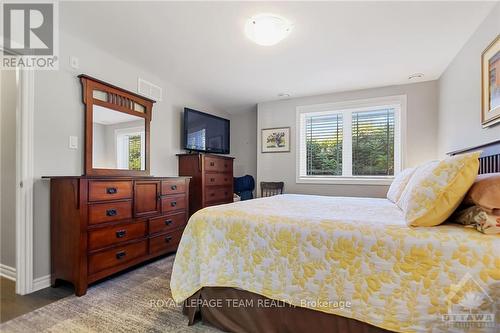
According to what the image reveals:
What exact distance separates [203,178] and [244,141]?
66.5 inches

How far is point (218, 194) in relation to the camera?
404 cm

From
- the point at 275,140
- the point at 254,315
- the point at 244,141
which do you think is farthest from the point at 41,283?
the point at 244,141

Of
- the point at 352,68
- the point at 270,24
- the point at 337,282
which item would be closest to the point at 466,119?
the point at 352,68

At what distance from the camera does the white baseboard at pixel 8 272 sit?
89.1 inches

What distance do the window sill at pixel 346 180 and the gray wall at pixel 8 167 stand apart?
12.0 feet

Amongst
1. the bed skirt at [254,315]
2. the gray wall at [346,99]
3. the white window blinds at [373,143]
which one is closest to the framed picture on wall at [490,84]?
the gray wall at [346,99]

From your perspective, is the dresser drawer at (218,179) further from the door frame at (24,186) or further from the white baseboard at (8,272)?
the white baseboard at (8,272)

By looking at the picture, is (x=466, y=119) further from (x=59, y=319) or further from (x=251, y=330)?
(x=59, y=319)

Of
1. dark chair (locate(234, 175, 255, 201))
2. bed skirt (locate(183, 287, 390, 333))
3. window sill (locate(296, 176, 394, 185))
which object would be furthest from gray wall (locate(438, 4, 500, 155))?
dark chair (locate(234, 175, 255, 201))

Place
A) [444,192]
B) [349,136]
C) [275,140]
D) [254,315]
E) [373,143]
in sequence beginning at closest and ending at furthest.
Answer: [444,192], [254,315], [373,143], [349,136], [275,140]

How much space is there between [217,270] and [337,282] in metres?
0.69

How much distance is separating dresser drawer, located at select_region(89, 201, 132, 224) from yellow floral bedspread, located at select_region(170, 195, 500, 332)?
1.02 metres

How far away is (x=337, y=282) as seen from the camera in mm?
1206

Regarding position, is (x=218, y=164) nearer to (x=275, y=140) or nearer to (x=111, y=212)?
(x=275, y=140)
